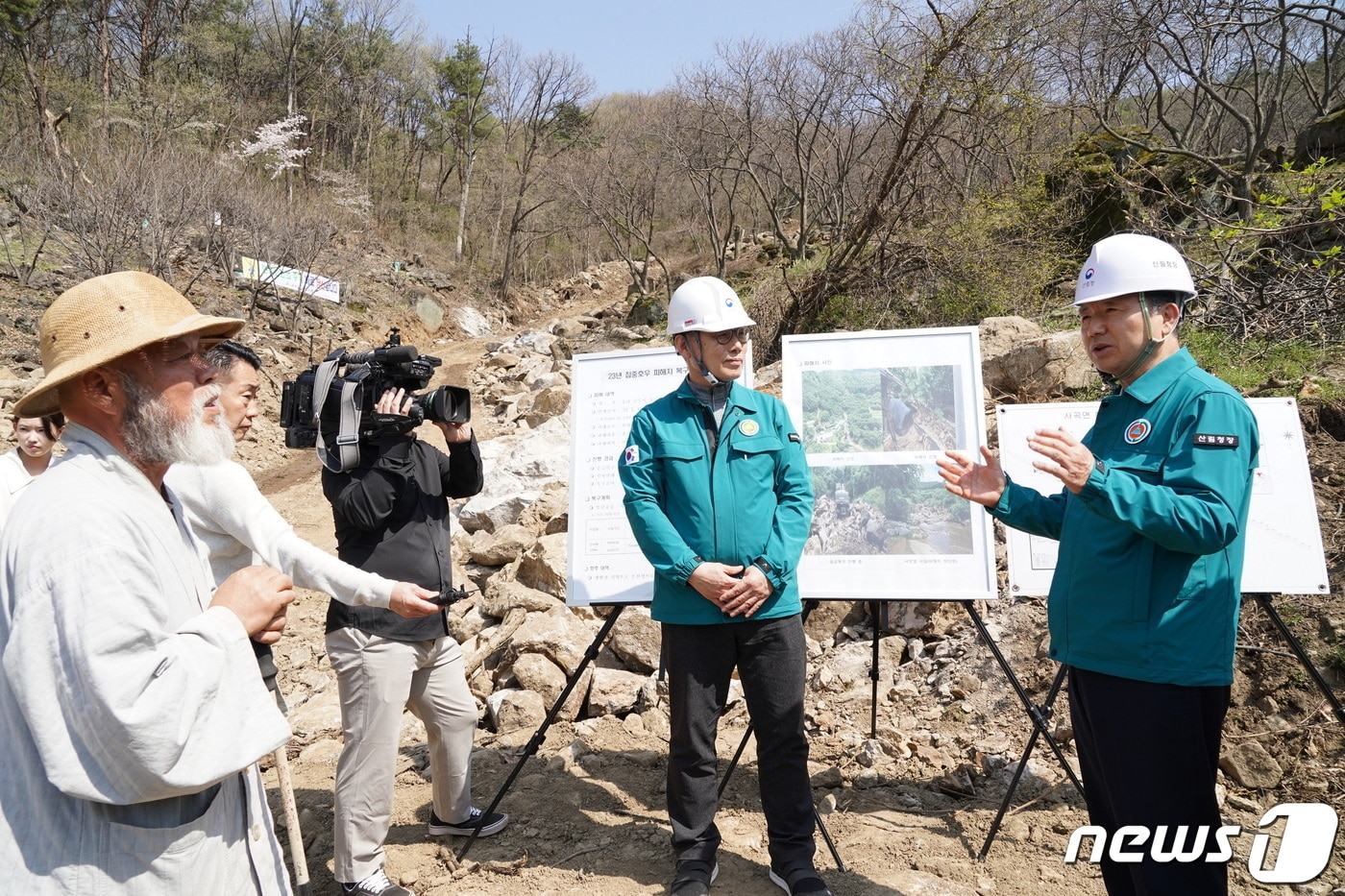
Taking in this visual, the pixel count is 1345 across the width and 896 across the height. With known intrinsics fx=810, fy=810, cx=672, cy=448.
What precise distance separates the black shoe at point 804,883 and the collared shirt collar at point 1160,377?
1922mm

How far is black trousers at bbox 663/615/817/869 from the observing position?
289 centimetres

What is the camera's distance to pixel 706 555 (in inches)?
114

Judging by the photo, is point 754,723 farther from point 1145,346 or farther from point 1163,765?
point 1145,346

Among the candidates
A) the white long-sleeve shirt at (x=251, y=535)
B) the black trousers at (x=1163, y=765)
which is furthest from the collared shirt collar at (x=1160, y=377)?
the white long-sleeve shirt at (x=251, y=535)

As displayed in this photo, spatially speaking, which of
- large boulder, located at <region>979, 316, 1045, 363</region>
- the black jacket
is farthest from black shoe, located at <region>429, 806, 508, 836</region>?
large boulder, located at <region>979, 316, 1045, 363</region>

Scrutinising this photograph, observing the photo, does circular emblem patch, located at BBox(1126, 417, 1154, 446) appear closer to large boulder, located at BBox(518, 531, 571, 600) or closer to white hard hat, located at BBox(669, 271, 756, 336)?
white hard hat, located at BBox(669, 271, 756, 336)

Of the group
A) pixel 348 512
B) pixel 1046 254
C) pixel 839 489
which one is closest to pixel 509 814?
pixel 348 512

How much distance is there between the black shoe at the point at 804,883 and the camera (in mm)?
2828

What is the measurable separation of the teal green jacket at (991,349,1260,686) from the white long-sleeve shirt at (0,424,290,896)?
1.99 m

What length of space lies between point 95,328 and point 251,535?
4.16 feet

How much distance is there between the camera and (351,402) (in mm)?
2898

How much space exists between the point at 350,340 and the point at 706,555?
18.2m

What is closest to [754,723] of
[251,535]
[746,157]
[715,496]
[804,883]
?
[804,883]

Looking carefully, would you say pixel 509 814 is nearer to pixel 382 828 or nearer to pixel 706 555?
pixel 382 828
